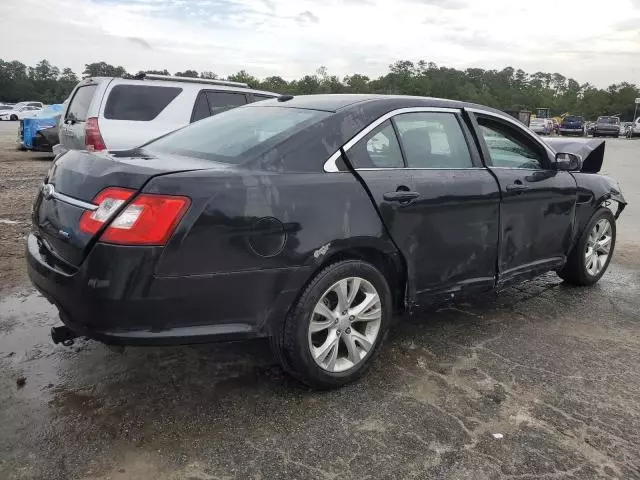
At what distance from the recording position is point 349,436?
276 centimetres

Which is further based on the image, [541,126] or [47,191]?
[541,126]

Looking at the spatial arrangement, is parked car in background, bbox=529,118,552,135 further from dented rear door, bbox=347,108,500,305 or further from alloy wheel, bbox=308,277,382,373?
alloy wheel, bbox=308,277,382,373

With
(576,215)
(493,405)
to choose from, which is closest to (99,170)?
(493,405)

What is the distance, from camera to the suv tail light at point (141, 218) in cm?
251

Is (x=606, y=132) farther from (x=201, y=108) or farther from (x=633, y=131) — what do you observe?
(x=201, y=108)

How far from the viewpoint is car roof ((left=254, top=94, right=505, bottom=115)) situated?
340 centimetres

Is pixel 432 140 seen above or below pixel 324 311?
above

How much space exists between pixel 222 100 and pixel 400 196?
5.74m

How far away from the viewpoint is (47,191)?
3045 mm

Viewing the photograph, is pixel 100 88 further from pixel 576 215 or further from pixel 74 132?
pixel 576 215

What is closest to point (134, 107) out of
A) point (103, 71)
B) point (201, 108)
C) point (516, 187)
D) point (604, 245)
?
point (201, 108)

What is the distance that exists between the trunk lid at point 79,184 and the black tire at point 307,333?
0.80 meters

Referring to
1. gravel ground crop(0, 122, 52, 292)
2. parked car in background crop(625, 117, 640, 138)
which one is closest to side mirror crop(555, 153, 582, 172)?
gravel ground crop(0, 122, 52, 292)

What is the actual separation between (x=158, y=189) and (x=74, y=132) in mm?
6259
